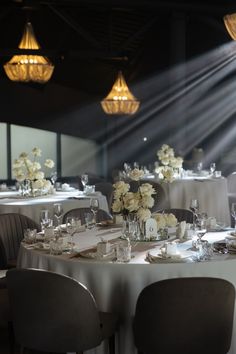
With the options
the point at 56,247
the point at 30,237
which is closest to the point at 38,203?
the point at 30,237

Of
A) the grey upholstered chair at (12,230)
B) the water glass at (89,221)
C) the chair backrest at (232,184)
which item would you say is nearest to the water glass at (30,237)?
the water glass at (89,221)

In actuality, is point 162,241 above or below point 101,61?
below

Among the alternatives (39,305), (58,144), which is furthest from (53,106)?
(39,305)

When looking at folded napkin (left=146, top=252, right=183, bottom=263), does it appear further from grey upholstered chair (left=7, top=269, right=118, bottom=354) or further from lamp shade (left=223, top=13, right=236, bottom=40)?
lamp shade (left=223, top=13, right=236, bottom=40)

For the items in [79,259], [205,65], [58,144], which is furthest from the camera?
[58,144]

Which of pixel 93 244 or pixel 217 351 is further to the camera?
pixel 93 244

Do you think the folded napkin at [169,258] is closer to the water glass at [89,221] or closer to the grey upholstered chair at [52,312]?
the grey upholstered chair at [52,312]

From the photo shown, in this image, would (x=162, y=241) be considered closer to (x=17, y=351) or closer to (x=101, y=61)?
(x=17, y=351)

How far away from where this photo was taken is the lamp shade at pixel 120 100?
945 cm

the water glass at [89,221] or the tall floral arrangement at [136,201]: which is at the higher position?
the tall floral arrangement at [136,201]

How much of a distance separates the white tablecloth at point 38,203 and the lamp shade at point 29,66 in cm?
188

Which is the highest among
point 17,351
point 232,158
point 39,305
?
point 232,158

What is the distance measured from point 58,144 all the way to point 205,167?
3.47 meters

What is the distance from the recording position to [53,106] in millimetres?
13258
